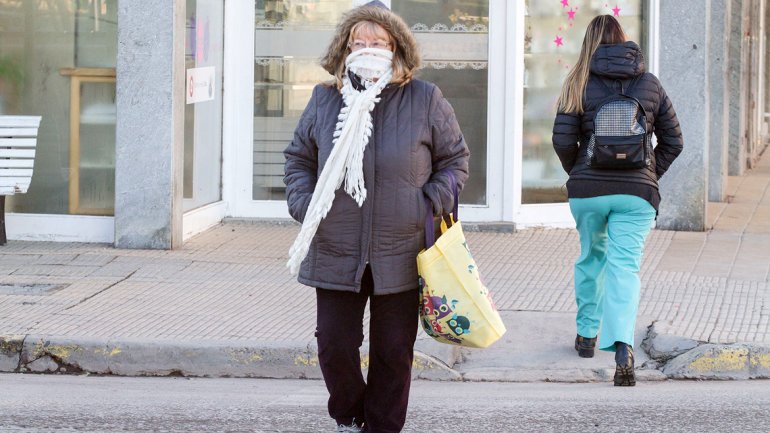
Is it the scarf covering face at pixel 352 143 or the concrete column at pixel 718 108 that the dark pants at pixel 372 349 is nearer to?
the scarf covering face at pixel 352 143

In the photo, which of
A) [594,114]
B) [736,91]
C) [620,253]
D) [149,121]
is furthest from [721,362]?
[736,91]

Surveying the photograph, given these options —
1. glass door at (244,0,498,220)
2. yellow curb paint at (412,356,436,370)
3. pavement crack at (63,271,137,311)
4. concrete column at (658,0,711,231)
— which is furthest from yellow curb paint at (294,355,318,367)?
concrete column at (658,0,711,231)

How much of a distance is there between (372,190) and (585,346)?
2.79 metres

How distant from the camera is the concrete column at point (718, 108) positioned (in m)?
13.6

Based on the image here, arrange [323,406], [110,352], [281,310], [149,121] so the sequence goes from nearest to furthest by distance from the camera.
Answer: [323,406] → [110,352] → [281,310] → [149,121]

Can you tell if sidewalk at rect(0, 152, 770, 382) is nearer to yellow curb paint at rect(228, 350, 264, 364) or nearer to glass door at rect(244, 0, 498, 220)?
yellow curb paint at rect(228, 350, 264, 364)

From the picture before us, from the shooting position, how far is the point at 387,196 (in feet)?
16.3

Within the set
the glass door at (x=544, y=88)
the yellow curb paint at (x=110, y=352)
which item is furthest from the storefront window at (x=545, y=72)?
the yellow curb paint at (x=110, y=352)

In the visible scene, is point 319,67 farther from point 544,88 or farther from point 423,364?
point 423,364

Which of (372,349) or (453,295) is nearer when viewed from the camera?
(453,295)

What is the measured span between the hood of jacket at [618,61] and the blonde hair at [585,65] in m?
0.06

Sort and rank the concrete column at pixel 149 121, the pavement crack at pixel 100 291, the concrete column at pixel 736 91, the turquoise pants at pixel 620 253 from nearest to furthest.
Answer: the turquoise pants at pixel 620 253, the pavement crack at pixel 100 291, the concrete column at pixel 149 121, the concrete column at pixel 736 91

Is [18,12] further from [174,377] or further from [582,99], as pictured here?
[582,99]

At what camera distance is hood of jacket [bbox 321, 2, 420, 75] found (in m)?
4.98
